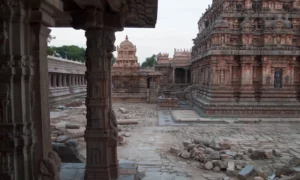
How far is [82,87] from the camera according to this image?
36.4 metres

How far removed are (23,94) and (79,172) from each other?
162 inches

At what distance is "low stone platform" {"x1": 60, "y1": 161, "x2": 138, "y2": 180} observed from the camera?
5809 millimetres

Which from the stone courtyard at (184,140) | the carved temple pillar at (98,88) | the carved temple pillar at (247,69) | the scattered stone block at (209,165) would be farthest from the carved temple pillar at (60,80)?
the carved temple pillar at (98,88)

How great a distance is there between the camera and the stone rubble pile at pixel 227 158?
719 cm

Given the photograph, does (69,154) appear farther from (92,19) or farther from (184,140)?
(184,140)

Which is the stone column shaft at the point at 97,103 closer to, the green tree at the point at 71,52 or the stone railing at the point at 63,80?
the stone railing at the point at 63,80

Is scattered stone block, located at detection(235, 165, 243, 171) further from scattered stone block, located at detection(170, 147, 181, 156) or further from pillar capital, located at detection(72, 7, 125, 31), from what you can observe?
pillar capital, located at detection(72, 7, 125, 31)

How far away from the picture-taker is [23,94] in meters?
2.41

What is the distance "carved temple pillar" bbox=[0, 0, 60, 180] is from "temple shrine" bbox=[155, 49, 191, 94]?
33.5 meters

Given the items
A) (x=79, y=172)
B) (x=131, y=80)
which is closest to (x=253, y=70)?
(x=131, y=80)

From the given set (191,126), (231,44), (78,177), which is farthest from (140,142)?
(231,44)

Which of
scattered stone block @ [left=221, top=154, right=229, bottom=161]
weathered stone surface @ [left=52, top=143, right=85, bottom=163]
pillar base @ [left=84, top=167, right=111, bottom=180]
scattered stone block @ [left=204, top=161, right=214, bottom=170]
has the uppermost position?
pillar base @ [left=84, top=167, right=111, bottom=180]

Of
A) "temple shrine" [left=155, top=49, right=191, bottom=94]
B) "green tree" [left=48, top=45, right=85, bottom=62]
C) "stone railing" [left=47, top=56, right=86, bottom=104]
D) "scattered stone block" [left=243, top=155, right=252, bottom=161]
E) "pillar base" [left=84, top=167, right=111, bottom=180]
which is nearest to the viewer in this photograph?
"pillar base" [left=84, top=167, right=111, bottom=180]

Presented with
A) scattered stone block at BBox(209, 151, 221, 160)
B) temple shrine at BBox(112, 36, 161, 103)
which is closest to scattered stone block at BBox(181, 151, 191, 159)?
scattered stone block at BBox(209, 151, 221, 160)
